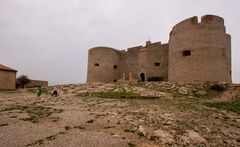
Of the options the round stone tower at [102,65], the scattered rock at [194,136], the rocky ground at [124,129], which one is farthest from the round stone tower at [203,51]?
the scattered rock at [194,136]

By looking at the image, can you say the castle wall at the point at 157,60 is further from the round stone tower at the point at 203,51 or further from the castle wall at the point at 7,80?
the castle wall at the point at 7,80

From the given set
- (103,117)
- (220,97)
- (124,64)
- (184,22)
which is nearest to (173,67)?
(184,22)

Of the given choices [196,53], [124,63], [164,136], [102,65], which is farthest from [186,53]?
[164,136]

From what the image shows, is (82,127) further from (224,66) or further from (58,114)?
Result: (224,66)

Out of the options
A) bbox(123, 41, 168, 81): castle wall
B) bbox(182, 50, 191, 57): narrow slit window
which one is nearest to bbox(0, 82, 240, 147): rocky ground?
bbox(182, 50, 191, 57): narrow slit window

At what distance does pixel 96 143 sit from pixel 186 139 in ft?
9.38

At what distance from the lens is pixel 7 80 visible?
1046 inches

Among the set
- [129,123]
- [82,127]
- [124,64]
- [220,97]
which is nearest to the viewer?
[82,127]

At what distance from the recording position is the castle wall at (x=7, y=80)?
25.9 m

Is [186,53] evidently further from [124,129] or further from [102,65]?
[124,129]

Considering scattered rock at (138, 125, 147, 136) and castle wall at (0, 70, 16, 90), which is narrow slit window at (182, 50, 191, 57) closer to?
scattered rock at (138, 125, 147, 136)

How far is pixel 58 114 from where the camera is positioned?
9.23 m

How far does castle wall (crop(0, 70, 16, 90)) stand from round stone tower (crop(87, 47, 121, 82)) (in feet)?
34.5

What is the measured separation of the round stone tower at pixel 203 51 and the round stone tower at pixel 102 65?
1196 cm
